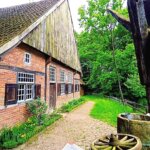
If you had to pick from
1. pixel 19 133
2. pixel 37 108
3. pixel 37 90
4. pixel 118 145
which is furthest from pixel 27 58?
pixel 118 145

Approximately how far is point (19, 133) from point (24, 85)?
261cm

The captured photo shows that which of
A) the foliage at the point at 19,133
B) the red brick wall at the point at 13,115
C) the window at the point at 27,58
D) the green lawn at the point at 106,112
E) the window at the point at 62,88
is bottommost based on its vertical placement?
the green lawn at the point at 106,112

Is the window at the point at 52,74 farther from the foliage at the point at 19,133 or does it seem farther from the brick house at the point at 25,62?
the foliage at the point at 19,133

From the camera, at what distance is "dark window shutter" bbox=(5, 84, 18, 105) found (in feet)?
25.4

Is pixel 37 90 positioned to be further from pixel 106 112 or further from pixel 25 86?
pixel 106 112

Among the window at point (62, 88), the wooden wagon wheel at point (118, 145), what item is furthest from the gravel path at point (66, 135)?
the window at point (62, 88)

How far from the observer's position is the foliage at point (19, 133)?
6.43 meters

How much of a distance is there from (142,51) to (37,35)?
26.9ft

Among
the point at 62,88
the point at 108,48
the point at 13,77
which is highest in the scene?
the point at 108,48

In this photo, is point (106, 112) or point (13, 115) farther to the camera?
point (106, 112)

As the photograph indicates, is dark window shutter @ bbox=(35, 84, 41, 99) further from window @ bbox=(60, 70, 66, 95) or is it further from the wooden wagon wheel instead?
the wooden wagon wheel

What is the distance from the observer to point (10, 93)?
7988 millimetres

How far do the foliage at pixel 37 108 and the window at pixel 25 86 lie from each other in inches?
18.2

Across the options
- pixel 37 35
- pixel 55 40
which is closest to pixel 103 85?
pixel 55 40
